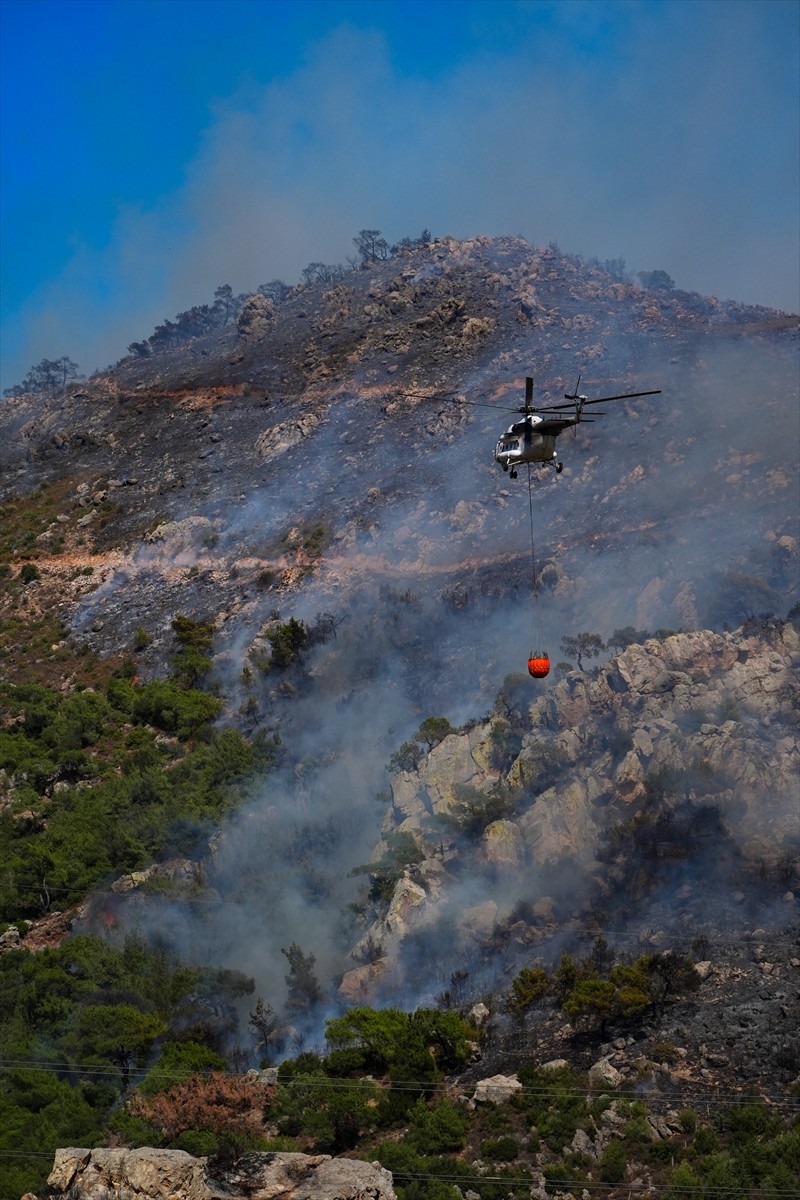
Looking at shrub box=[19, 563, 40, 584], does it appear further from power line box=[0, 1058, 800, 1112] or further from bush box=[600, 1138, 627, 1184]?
bush box=[600, 1138, 627, 1184]

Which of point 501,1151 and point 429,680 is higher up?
point 429,680

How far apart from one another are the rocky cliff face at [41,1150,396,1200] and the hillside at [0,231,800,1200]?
36.6 ft

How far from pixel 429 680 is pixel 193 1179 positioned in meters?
42.0

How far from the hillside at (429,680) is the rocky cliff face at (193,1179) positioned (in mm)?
11171

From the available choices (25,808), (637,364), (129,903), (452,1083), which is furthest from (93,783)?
(637,364)

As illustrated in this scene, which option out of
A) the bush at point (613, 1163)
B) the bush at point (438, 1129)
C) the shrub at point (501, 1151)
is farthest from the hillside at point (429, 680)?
the shrub at point (501, 1151)

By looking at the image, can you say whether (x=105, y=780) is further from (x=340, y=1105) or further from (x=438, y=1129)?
(x=438, y=1129)

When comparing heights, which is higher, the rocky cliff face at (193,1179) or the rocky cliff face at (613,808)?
the rocky cliff face at (613,808)

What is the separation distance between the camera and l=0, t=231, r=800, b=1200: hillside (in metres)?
54.4

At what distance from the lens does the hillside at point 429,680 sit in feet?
178

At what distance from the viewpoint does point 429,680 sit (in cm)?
7562

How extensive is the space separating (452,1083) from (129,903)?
73.1 ft

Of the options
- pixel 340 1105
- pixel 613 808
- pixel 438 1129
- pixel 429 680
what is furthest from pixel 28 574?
pixel 438 1129

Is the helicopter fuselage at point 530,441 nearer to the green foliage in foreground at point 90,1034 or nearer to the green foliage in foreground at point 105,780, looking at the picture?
the green foliage in foreground at point 90,1034
